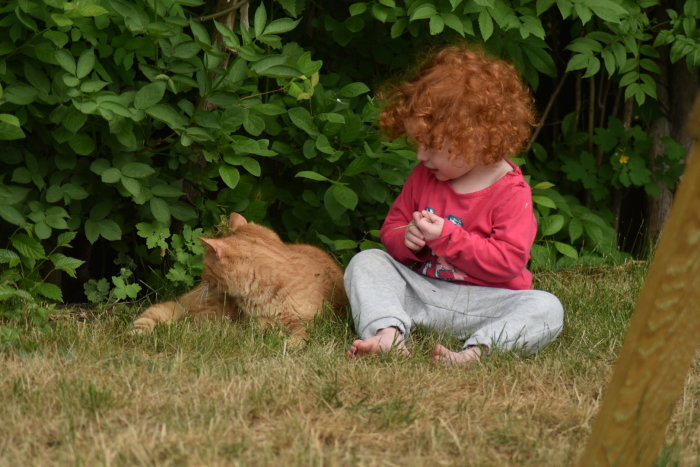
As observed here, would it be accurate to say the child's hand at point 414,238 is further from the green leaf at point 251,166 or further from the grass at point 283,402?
the green leaf at point 251,166

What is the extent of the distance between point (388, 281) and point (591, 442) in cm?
155

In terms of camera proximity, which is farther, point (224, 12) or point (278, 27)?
point (224, 12)

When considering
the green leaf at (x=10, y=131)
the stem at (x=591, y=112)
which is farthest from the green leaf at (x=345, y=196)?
the stem at (x=591, y=112)

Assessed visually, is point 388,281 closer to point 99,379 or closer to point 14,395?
point 99,379

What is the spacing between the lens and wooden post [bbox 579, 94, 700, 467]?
6.00 feet

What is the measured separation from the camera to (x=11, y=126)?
10.5ft

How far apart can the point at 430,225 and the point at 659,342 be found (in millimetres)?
1414

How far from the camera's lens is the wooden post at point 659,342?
6.00 ft

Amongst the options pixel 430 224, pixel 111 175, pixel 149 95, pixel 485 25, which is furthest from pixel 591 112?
pixel 111 175

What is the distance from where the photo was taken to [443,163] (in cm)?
332

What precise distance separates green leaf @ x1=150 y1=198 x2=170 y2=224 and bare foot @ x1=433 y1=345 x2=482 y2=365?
1.27 m

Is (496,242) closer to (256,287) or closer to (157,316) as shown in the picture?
(256,287)

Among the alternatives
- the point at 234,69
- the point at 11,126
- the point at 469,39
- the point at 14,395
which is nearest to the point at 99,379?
the point at 14,395

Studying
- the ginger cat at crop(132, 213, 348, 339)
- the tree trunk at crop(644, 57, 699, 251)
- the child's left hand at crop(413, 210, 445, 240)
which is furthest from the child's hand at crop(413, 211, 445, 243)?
the tree trunk at crop(644, 57, 699, 251)
